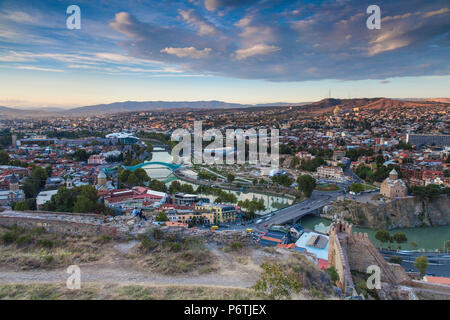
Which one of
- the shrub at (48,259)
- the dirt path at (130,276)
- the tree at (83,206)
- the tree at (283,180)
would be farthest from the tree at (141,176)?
the dirt path at (130,276)

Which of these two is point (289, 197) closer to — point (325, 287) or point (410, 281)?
point (410, 281)

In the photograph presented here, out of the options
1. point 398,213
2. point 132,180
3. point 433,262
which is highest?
point 132,180

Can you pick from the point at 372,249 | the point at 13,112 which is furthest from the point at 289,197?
the point at 13,112

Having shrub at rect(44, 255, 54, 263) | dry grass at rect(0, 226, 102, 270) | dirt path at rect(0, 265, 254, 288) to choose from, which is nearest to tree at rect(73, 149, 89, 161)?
dry grass at rect(0, 226, 102, 270)

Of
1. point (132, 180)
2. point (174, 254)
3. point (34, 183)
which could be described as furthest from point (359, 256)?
point (34, 183)

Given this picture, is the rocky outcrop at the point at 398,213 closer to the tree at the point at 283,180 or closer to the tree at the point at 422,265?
the tree at the point at 283,180

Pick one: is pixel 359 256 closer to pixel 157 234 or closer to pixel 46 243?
pixel 157 234

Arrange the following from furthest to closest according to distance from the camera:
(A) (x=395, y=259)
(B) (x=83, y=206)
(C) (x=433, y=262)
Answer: (B) (x=83, y=206) < (C) (x=433, y=262) < (A) (x=395, y=259)
